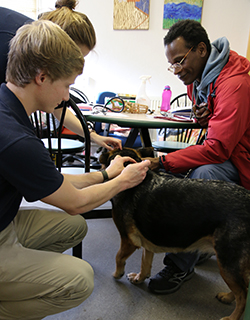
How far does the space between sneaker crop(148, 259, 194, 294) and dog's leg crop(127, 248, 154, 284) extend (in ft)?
0.18

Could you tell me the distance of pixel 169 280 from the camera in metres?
1.56

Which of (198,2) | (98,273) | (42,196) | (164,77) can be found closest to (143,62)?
(164,77)

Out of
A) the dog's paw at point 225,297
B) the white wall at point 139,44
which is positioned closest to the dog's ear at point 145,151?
the dog's paw at point 225,297

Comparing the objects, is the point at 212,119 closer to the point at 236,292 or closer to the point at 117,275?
the point at 236,292

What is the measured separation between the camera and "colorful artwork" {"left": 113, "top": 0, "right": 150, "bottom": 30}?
495 cm

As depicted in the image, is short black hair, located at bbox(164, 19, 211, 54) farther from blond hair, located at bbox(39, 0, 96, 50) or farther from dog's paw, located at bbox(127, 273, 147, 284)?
dog's paw, located at bbox(127, 273, 147, 284)

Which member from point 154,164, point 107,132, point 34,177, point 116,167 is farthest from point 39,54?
point 107,132

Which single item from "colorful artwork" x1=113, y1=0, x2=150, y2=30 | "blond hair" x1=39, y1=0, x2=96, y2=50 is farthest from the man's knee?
"colorful artwork" x1=113, y1=0, x2=150, y2=30

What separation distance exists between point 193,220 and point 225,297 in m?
0.66

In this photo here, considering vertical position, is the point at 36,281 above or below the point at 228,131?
below

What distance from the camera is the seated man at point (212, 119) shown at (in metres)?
1.46

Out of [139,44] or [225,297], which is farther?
[139,44]

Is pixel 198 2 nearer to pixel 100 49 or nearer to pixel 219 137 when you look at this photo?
pixel 100 49

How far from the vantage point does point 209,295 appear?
154cm
